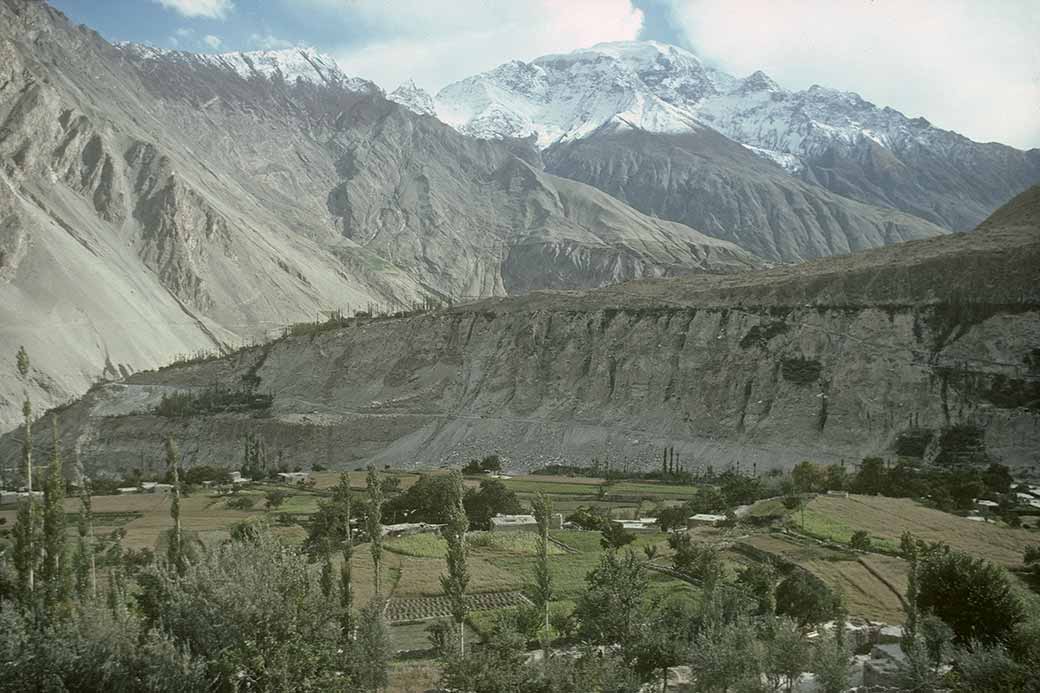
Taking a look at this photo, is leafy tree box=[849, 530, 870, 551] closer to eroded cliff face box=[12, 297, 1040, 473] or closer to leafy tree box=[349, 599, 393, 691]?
leafy tree box=[349, 599, 393, 691]

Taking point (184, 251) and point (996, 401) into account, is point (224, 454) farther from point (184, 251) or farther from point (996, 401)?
point (184, 251)

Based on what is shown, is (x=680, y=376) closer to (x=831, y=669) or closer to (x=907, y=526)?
(x=907, y=526)

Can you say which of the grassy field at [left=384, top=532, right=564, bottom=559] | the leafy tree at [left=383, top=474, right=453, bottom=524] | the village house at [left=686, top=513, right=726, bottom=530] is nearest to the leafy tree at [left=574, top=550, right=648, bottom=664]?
the grassy field at [left=384, top=532, right=564, bottom=559]

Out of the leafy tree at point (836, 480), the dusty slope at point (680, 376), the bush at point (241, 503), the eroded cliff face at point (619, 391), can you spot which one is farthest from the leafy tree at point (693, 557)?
the dusty slope at point (680, 376)

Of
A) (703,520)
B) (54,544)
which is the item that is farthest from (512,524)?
(54,544)

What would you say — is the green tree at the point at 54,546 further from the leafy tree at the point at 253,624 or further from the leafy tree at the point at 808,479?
the leafy tree at the point at 808,479

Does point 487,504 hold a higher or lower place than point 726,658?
higher
